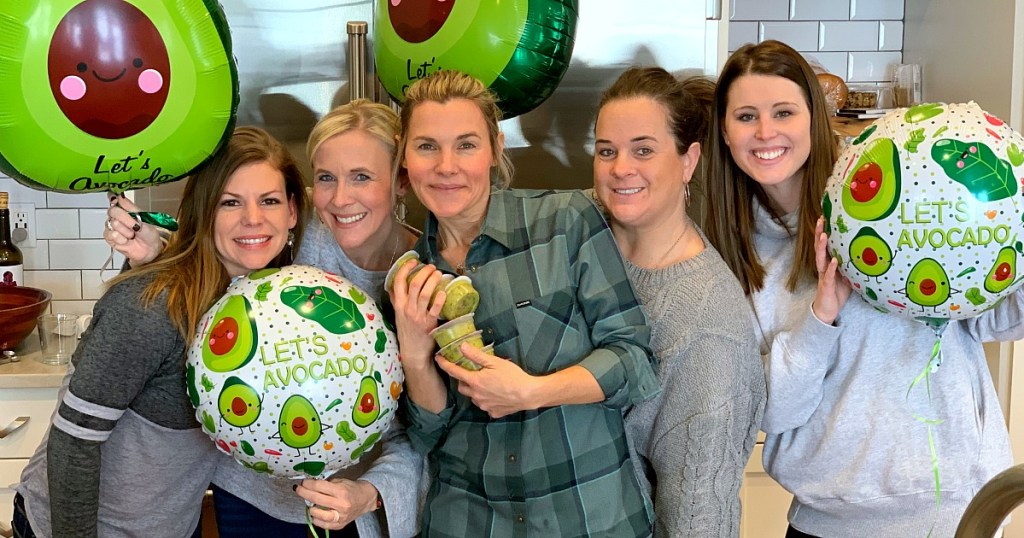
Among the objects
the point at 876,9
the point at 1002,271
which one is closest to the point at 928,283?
the point at 1002,271

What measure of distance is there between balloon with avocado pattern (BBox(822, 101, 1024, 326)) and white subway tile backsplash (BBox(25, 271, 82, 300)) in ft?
6.72

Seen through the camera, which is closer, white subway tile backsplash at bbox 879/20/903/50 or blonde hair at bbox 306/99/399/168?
blonde hair at bbox 306/99/399/168

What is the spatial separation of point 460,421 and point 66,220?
1.59 metres

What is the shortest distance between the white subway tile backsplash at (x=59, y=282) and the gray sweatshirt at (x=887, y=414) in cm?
190

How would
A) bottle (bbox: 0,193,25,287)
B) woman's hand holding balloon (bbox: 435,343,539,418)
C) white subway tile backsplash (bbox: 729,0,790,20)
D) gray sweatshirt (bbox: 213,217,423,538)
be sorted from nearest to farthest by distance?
woman's hand holding balloon (bbox: 435,343,539,418) → gray sweatshirt (bbox: 213,217,423,538) → bottle (bbox: 0,193,25,287) → white subway tile backsplash (bbox: 729,0,790,20)

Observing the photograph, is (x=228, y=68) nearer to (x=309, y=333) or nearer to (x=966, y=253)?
(x=309, y=333)

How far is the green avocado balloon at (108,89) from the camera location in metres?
1.20

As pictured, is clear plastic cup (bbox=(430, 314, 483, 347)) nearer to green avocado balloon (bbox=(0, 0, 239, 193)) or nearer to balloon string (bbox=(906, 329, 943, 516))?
green avocado balloon (bbox=(0, 0, 239, 193))

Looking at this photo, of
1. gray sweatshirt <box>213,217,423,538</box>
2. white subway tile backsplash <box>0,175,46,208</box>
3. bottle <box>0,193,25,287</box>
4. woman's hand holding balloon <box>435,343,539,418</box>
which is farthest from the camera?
white subway tile backsplash <box>0,175,46,208</box>

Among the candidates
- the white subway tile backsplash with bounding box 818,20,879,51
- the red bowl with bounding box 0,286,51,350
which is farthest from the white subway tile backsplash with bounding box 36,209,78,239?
the white subway tile backsplash with bounding box 818,20,879,51

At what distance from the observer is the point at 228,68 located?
1.37 metres

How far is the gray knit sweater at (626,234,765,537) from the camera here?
1.45 meters

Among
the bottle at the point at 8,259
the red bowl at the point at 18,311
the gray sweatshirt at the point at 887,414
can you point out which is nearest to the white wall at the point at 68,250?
the bottle at the point at 8,259

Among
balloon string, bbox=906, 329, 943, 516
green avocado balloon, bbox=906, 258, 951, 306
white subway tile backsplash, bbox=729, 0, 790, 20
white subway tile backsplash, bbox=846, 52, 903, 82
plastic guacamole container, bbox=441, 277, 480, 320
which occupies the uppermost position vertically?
white subway tile backsplash, bbox=729, 0, 790, 20
